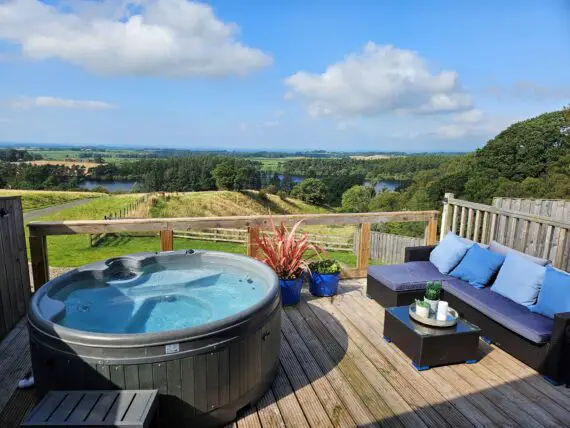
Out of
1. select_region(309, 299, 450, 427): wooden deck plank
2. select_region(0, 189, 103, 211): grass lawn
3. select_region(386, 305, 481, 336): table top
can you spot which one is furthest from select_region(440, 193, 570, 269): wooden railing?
select_region(0, 189, 103, 211): grass lawn

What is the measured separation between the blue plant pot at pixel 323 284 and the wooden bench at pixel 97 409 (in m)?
2.39

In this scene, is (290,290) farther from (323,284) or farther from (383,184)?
(383,184)

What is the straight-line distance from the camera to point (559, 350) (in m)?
2.36

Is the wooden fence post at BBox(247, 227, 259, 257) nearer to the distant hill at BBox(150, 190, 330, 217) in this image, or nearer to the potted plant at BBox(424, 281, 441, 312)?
the potted plant at BBox(424, 281, 441, 312)

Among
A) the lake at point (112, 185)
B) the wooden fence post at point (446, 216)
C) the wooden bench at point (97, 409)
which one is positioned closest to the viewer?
the wooden bench at point (97, 409)

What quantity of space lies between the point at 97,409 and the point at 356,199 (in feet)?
105

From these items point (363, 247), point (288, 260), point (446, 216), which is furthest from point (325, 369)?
point (446, 216)

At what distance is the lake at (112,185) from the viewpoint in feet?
96.0

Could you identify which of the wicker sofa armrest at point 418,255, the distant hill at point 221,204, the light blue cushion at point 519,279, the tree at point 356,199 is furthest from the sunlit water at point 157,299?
the tree at point 356,199

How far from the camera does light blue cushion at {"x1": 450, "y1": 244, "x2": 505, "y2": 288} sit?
3293 mm

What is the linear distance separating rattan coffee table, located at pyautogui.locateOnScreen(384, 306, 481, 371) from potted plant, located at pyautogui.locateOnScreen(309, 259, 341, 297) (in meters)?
1.22

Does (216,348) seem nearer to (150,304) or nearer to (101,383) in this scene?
(101,383)

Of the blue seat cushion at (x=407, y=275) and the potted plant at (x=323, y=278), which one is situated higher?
the blue seat cushion at (x=407, y=275)

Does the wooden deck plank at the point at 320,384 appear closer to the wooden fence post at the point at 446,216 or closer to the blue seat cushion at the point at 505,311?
the blue seat cushion at the point at 505,311
